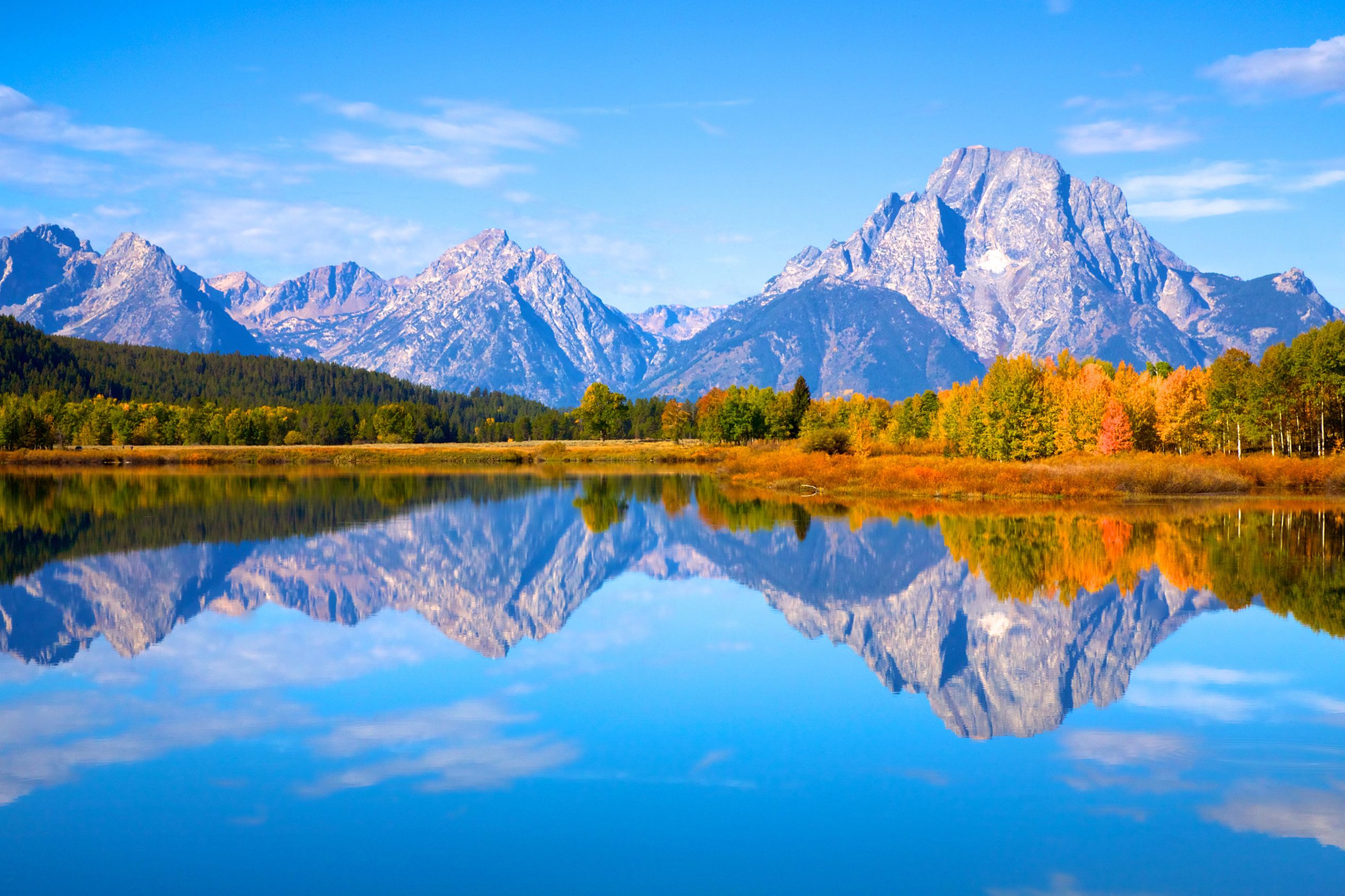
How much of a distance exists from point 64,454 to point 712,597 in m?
136

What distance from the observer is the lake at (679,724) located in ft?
35.6

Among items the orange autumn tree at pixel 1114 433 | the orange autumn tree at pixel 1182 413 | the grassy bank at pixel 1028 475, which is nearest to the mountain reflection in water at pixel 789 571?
the grassy bank at pixel 1028 475

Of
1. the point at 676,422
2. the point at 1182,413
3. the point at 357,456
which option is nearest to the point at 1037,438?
the point at 1182,413

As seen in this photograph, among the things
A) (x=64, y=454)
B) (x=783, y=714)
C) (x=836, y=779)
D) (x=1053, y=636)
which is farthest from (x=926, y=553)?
(x=64, y=454)

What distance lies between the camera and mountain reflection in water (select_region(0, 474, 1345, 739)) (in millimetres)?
21484

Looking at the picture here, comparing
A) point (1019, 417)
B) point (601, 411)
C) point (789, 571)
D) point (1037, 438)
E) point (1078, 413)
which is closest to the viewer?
point (789, 571)

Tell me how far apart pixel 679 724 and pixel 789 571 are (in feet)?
61.9

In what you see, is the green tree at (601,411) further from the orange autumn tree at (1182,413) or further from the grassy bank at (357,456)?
the orange autumn tree at (1182,413)

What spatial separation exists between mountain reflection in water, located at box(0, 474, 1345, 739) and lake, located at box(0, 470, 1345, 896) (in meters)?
0.23

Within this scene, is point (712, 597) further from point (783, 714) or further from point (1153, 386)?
point (1153, 386)

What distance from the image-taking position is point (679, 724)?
639 inches

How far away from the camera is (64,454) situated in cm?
13475

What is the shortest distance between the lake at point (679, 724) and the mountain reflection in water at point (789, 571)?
0.23 m

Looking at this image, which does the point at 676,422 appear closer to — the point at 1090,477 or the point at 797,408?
the point at 797,408
